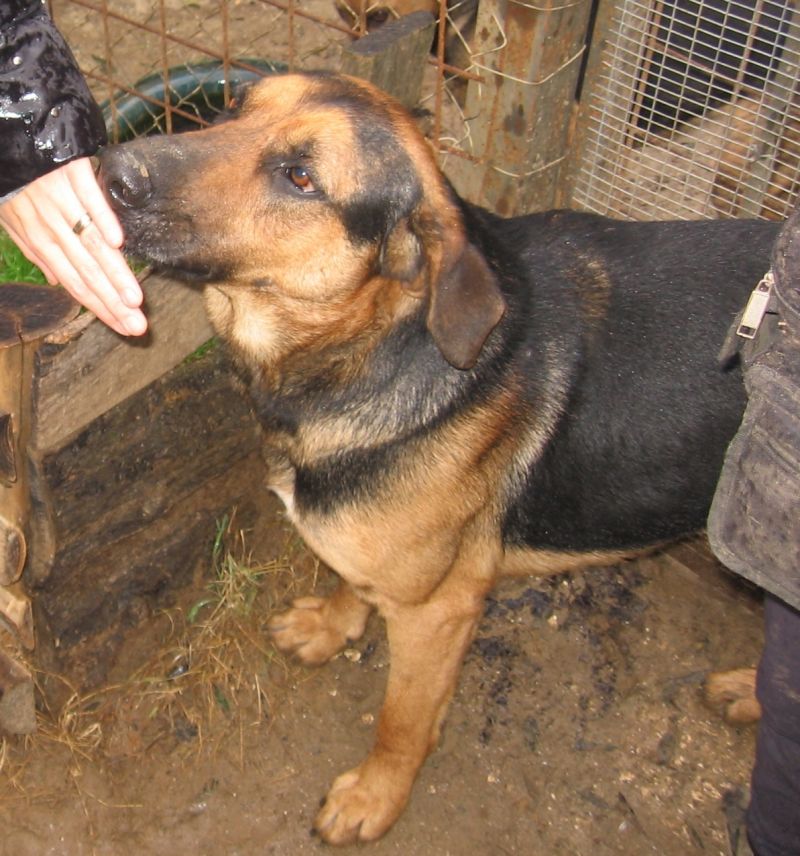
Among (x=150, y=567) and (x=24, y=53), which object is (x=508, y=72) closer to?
(x=24, y=53)

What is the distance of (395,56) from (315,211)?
852mm

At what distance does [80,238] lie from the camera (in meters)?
2.62

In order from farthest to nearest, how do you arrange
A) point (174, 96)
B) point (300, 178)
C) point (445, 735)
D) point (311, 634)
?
point (174, 96)
point (311, 634)
point (445, 735)
point (300, 178)

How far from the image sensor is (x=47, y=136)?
272 centimetres

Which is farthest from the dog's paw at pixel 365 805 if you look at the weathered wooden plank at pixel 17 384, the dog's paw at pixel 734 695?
the weathered wooden plank at pixel 17 384

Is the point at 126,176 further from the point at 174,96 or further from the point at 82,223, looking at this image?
the point at 174,96

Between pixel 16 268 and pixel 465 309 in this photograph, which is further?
pixel 16 268

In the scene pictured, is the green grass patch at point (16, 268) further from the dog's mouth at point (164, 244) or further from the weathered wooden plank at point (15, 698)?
the dog's mouth at point (164, 244)

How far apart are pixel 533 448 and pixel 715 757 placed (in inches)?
61.0

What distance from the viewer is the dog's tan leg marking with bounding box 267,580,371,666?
3.96 metres

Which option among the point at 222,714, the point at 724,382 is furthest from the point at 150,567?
the point at 724,382

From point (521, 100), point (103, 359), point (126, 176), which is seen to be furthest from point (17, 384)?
point (521, 100)

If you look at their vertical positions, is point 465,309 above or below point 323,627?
above

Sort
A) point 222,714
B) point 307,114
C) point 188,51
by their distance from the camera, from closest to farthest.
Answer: point 307,114, point 222,714, point 188,51
